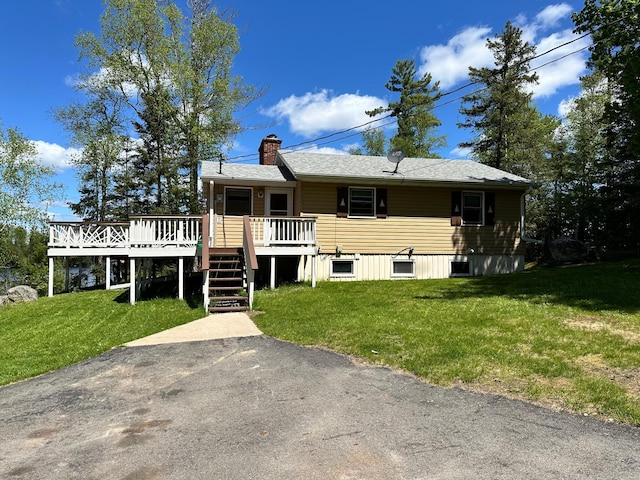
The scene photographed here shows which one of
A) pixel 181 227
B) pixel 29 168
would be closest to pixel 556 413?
pixel 181 227

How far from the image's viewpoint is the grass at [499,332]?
4.36 meters

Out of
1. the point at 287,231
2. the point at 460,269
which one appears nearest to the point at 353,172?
the point at 287,231

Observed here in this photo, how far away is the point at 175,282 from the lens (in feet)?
50.4

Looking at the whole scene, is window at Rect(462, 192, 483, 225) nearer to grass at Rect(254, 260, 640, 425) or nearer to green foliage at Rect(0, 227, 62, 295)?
grass at Rect(254, 260, 640, 425)

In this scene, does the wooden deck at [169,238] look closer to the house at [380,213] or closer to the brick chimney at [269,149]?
the house at [380,213]

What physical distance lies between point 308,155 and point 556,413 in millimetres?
13516

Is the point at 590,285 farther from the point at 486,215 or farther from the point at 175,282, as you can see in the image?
the point at 175,282

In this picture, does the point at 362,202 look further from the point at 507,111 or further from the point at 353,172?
the point at 507,111

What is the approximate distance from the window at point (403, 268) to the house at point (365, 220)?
0.11 ft

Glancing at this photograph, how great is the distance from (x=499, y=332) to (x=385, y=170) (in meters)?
9.31

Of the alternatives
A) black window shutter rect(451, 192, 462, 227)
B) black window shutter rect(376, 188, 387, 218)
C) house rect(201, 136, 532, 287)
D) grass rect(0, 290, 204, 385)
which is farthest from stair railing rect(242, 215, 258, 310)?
black window shutter rect(451, 192, 462, 227)

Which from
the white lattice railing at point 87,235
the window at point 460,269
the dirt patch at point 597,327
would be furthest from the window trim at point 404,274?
the white lattice railing at point 87,235

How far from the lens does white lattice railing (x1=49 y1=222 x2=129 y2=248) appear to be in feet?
45.2

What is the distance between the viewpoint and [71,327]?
841 centimetres
